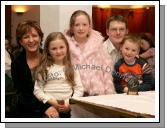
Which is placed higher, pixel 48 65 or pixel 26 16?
pixel 26 16

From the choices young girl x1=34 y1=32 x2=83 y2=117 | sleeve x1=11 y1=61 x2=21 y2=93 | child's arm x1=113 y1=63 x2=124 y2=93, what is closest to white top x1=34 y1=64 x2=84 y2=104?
young girl x1=34 y1=32 x2=83 y2=117

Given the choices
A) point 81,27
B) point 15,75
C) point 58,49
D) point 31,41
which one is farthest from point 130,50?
point 15,75

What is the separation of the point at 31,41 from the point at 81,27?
31cm

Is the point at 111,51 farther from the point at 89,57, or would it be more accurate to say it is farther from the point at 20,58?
the point at 20,58

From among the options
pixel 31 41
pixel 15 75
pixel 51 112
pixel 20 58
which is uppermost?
pixel 31 41

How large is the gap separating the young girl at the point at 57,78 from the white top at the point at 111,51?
226 millimetres

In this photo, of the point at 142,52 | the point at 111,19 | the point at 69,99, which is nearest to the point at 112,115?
the point at 69,99

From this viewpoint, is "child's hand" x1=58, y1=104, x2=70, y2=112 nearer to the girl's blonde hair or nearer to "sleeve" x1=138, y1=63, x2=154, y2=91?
the girl's blonde hair

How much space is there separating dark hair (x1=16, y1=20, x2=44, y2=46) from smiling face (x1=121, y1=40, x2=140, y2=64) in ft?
1.63

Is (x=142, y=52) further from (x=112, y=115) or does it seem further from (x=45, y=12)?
(x=45, y=12)

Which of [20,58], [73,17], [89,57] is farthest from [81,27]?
[20,58]

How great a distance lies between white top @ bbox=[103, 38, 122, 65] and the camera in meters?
2.27

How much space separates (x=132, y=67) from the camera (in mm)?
2270

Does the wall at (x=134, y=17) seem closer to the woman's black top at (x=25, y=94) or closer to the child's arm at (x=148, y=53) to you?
the child's arm at (x=148, y=53)
